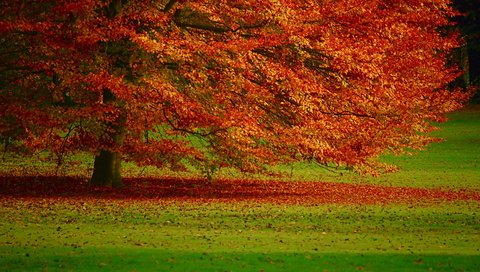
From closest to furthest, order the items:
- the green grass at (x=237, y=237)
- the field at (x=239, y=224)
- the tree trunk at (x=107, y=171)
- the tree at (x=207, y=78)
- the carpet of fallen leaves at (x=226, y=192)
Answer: the green grass at (x=237, y=237) → the field at (x=239, y=224) → the tree at (x=207, y=78) → the carpet of fallen leaves at (x=226, y=192) → the tree trunk at (x=107, y=171)

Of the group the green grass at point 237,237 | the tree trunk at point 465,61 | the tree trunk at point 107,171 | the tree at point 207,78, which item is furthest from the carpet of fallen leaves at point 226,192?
the tree trunk at point 465,61

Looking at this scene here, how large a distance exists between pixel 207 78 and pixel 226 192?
4250 millimetres

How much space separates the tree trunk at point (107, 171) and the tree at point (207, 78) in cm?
4

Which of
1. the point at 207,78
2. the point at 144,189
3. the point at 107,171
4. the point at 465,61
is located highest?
the point at 465,61

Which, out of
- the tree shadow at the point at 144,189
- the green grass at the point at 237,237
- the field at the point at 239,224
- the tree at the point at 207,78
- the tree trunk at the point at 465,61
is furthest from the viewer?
the tree trunk at the point at 465,61

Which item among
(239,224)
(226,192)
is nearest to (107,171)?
(226,192)

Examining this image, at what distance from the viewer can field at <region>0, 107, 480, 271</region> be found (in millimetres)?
13953

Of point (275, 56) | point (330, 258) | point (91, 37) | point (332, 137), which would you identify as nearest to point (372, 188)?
point (332, 137)

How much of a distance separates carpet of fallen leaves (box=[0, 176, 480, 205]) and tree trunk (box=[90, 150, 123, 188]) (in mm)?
344

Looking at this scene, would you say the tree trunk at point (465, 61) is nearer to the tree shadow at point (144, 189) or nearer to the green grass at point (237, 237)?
the tree shadow at point (144, 189)

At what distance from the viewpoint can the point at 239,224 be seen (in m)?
18.9

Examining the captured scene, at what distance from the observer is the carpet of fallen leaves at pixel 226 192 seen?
24.6 metres

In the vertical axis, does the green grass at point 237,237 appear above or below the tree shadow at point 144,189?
above

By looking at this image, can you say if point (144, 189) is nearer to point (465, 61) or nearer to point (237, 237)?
point (237, 237)
